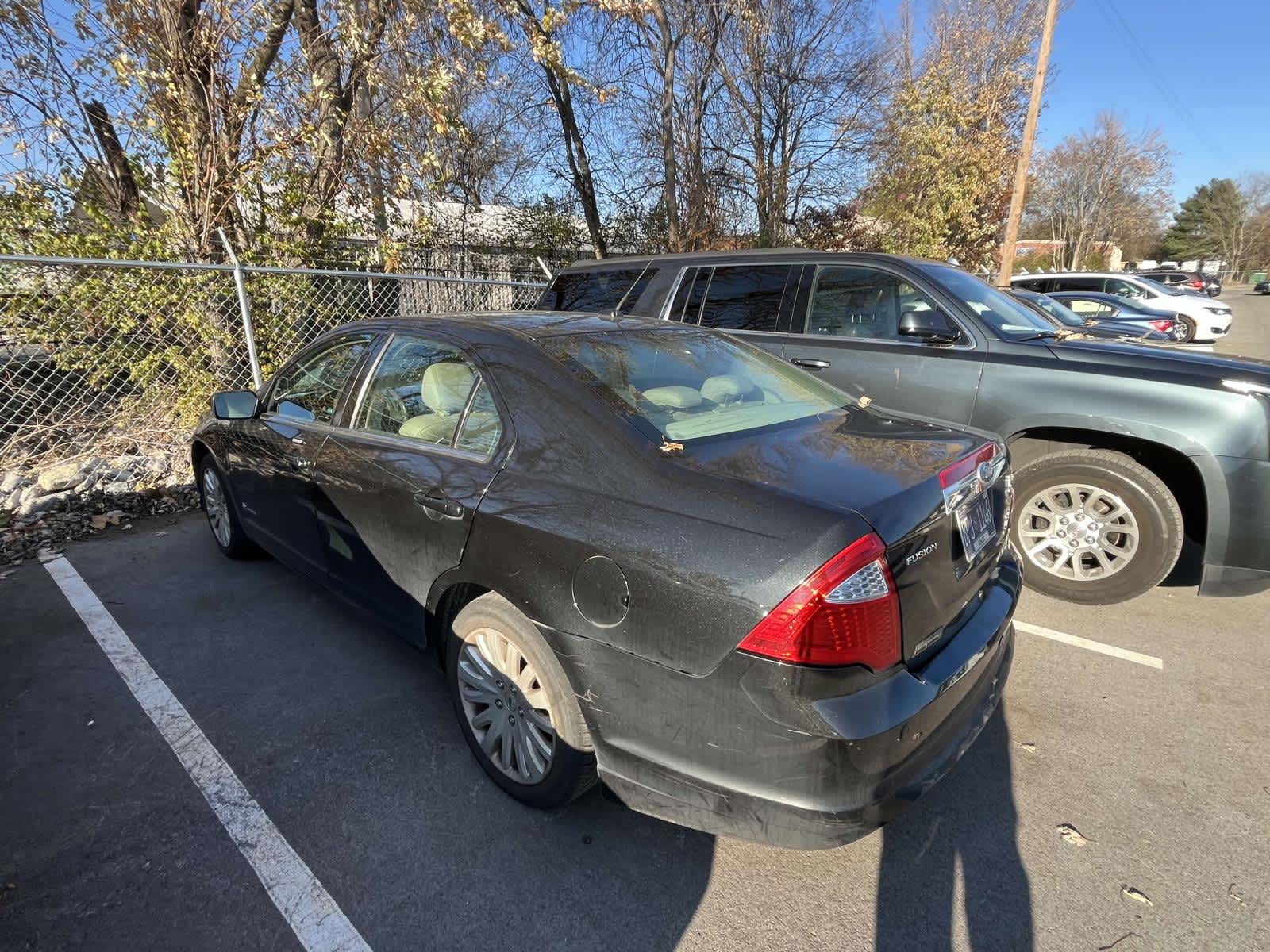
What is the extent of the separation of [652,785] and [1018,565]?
1645 millimetres

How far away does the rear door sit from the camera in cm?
237

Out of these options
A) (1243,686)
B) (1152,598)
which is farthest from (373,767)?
(1152,598)

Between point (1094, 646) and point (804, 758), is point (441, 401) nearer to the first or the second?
point (804, 758)

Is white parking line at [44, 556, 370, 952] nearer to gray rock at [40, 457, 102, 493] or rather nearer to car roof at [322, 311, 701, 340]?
car roof at [322, 311, 701, 340]

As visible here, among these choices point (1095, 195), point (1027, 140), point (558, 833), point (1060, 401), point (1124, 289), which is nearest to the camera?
point (558, 833)

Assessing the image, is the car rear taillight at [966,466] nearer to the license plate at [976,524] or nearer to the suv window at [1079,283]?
the license plate at [976,524]

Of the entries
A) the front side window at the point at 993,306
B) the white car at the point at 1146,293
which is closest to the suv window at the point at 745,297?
the front side window at the point at 993,306

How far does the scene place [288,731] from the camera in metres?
2.74

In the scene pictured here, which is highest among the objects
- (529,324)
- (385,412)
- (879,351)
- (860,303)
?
(860,303)

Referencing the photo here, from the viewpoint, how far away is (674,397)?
8.05ft

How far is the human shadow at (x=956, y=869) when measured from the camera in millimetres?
1872

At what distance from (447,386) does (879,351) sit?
9.53ft

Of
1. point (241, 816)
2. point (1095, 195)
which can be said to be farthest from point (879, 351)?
point (1095, 195)

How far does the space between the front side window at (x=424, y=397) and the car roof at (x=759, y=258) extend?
2937 mm
